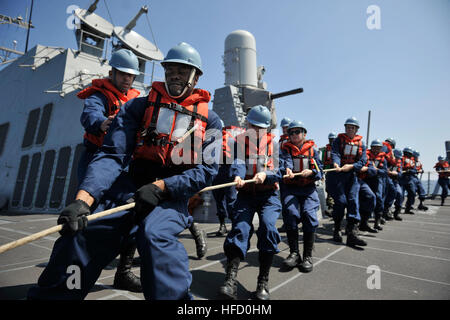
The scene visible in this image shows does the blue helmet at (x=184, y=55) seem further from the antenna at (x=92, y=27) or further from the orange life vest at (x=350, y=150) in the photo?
the antenna at (x=92, y=27)

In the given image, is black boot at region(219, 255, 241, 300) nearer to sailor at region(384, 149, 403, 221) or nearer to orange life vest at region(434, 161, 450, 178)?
sailor at region(384, 149, 403, 221)

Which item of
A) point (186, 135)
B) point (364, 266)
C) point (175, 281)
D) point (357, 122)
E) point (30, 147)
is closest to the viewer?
point (175, 281)

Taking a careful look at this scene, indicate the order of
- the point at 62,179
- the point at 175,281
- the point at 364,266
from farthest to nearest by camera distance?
the point at 62,179
the point at 364,266
the point at 175,281

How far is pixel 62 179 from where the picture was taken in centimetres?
907

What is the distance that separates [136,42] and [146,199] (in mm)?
14803

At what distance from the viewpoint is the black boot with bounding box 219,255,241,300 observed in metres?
2.30

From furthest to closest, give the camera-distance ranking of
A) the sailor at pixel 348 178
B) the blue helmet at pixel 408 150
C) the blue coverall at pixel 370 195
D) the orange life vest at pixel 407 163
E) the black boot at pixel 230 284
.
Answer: the blue helmet at pixel 408 150 → the orange life vest at pixel 407 163 → the blue coverall at pixel 370 195 → the sailor at pixel 348 178 → the black boot at pixel 230 284

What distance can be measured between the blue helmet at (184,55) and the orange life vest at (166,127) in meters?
A: 0.23

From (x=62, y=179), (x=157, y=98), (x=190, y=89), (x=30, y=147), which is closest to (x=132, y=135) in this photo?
(x=157, y=98)

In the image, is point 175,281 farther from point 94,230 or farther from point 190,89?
point 190,89

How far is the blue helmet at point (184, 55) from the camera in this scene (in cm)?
186

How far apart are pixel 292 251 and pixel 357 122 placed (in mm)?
3381

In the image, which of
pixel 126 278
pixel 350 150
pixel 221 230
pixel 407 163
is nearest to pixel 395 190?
pixel 407 163

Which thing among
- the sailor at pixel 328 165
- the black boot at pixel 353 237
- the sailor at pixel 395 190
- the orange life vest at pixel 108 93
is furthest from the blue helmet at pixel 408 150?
the orange life vest at pixel 108 93
